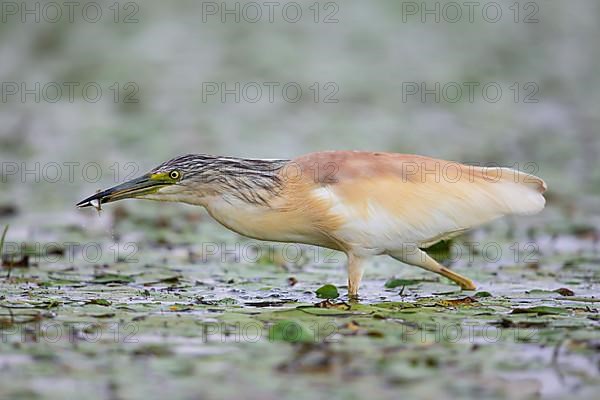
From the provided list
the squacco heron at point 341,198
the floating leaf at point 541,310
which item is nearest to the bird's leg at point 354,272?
the squacco heron at point 341,198

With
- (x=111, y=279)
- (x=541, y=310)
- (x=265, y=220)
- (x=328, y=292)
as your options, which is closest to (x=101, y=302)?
(x=265, y=220)

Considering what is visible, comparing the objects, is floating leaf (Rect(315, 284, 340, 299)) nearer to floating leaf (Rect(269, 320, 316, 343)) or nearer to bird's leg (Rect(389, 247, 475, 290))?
bird's leg (Rect(389, 247, 475, 290))

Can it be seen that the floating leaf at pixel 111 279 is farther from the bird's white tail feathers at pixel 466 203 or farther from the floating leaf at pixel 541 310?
the floating leaf at pixel 541 310

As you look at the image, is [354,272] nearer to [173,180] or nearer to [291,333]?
[173,180]

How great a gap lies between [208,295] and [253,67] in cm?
1280

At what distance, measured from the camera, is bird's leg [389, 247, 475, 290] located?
27.4 ft

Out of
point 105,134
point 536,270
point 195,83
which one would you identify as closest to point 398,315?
point 536,270

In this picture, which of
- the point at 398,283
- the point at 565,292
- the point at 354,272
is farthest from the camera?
the point at 398,283

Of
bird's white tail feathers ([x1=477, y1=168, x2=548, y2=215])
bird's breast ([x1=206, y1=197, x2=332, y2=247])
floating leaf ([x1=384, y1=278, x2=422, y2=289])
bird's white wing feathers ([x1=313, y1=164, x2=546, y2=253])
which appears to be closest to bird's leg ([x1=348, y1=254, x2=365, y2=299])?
bird's white wing feathers ([x1=313, y1=164, x2=546, y2=253])

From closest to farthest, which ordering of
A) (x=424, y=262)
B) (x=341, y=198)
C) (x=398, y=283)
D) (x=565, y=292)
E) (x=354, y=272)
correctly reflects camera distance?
1. (x=341, y=198)
2. (x=354, y=272)
3. (x=565, y=292)
4. (x=424, y=262)
5. (x=398, y=283)

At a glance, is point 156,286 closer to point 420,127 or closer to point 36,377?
point 36,377

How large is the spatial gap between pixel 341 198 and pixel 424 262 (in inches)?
33.8

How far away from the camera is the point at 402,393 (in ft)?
17.4

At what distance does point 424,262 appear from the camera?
8.46 m
